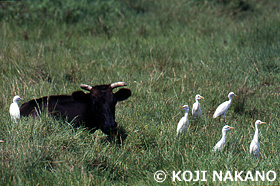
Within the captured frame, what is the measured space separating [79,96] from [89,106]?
0.78ft

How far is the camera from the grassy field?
462 cm

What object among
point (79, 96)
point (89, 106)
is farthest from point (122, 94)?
point (79, 96)

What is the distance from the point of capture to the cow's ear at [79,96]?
19.4 ft

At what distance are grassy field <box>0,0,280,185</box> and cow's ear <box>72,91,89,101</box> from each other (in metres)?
0.45

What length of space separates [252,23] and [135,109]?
561 centimetres

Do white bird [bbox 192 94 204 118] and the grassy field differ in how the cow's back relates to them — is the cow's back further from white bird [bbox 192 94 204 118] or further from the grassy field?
white bird [bbox 192 94 204 118]

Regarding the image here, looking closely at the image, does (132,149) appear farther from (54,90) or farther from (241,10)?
(241,10)

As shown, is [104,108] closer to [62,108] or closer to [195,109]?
[62,108]

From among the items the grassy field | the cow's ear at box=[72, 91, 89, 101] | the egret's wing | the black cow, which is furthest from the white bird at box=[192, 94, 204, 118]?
the cow's ear at box=[72, 91, 89, 101]

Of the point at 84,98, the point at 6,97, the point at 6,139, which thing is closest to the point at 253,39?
the point at 84,98

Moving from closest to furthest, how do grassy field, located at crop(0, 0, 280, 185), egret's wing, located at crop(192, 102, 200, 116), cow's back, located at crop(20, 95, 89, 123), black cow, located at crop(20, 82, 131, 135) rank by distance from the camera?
grassy field, located at crop(0, 0, 280, 185) → black cow, located at crop(20, 82, 131, 135) → egret's wing, located at crop(192, 102, 200, 116) → cow's back, located at crop(20, 95, 89, 123)

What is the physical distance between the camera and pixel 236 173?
4340 millimetres

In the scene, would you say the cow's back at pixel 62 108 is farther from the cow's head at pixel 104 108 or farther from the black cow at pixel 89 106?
the cow's head at pixel 104 108

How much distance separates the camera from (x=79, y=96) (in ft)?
19.5
